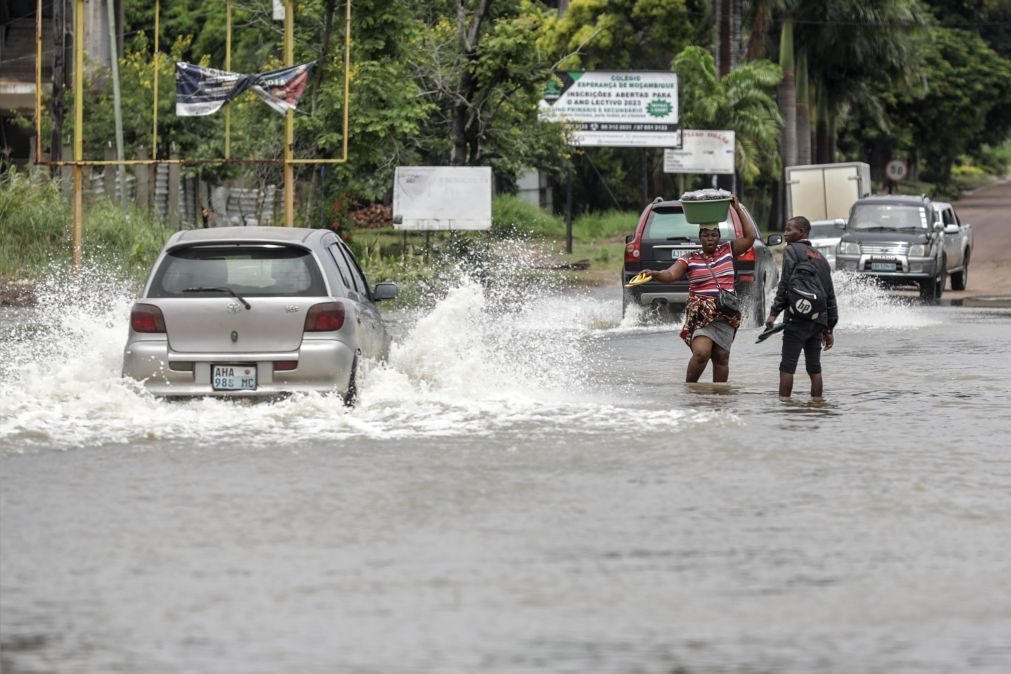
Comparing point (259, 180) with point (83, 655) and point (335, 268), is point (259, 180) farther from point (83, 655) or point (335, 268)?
point (83, 655)

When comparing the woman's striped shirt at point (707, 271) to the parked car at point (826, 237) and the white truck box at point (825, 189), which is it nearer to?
the parked car at point (826, 237)

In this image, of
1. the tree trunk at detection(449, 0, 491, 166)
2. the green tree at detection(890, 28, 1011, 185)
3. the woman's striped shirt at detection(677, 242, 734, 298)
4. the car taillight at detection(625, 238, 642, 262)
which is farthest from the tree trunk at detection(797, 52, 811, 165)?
the woman's striped shirt at detection(677, 242, 734, 298)

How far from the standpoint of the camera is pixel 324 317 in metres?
12.4

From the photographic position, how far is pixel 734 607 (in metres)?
7.02

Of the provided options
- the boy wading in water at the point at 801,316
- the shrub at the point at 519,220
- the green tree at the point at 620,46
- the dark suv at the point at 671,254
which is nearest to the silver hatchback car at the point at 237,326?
the boy wading in water at the point at 801,316

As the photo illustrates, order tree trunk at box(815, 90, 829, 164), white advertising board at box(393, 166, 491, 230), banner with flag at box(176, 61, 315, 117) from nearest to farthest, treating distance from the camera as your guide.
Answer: banner with flag at box(176, 61, 315, 117) < white advertising board at box(393, 166, 491, 230) < tree trunk at box(815, 90, 829, 164)

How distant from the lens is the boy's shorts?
14586mm

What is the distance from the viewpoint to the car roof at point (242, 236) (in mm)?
12445

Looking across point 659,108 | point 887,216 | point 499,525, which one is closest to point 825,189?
point 659,108

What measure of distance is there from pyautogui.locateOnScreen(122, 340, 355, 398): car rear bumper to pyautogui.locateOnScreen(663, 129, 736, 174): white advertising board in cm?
3475

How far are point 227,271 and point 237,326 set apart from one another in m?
0.47

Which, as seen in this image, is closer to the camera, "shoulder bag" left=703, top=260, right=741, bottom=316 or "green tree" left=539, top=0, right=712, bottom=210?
"shoulder bag" left=703, top=260, right=741, bottom=316

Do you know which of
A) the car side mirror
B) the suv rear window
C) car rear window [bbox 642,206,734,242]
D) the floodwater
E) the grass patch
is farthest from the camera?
the suv rear window

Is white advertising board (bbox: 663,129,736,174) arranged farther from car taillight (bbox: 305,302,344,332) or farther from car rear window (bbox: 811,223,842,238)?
car taillight (bbox: 305,302,344,332)
